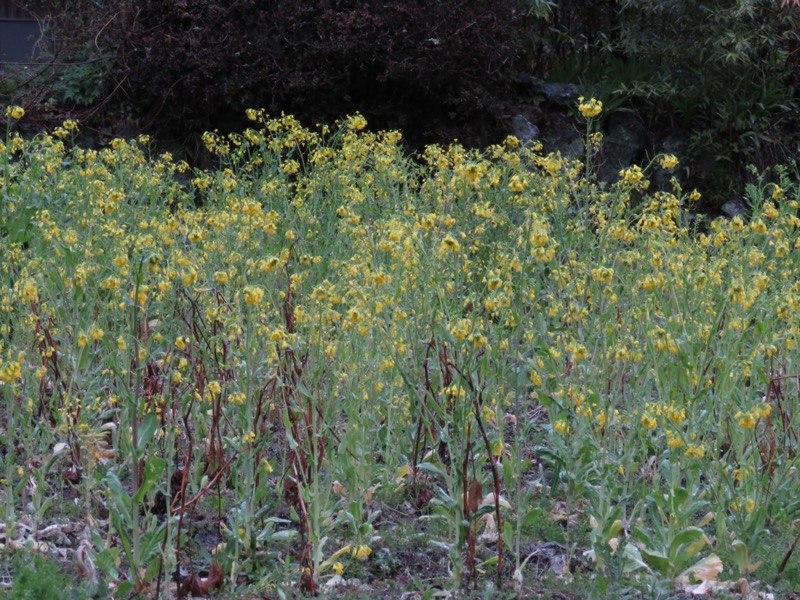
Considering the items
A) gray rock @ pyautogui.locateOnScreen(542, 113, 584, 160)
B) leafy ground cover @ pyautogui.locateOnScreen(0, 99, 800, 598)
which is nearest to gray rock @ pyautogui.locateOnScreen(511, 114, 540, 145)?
Result: gray rock @ pyautogui.locateOnScreen(542, 113, 584, 160)

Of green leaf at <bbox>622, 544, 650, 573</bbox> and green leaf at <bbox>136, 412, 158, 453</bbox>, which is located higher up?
green leaf at <bbox>136, 412, 158, 453</bbox>

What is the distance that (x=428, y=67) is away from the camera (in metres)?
8.57

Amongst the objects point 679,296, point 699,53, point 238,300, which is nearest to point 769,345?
point 679,296

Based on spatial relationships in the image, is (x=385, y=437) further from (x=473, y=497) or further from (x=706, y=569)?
(x=706, y=569)

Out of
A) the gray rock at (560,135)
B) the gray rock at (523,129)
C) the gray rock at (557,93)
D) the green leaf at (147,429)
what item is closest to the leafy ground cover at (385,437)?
the green leaf at (147,429)

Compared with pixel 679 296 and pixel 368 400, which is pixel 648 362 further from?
pixel 368 400

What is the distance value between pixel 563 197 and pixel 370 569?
2510 millimetres

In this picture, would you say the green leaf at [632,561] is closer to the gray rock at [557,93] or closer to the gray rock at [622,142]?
the gray rock at [622,142]

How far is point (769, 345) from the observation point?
3.13 m

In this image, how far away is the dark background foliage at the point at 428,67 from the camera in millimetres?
8578

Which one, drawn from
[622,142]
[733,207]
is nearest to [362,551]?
[733,207]

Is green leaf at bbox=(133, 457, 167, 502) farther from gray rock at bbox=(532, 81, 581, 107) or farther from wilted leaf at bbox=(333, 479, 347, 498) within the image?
gray rock at bbox=(532, 81, 581, 107)

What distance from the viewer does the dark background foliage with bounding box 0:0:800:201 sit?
858 cm

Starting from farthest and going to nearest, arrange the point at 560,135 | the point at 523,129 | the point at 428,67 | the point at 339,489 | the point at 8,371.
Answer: the point at 560,135 < the point at 523,129 < the point at 428,67 < the point at 339,489 < the point at 8,371
